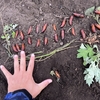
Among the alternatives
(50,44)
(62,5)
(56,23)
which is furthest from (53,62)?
(62,5)

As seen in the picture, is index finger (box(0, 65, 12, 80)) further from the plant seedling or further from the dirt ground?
the plant seedling

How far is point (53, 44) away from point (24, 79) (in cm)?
51

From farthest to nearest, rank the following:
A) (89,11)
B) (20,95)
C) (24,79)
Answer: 1. (89,11)
2. (24,79)
3. (20,95)

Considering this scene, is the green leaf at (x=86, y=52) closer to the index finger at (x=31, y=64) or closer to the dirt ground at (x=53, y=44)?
the dirt ground at (x=53, y=44)

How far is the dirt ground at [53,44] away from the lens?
3.13 m

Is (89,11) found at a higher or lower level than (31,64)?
higher

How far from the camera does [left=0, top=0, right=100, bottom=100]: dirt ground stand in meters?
3.13

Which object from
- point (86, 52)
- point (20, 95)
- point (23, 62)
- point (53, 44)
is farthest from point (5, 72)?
point (86, 52)

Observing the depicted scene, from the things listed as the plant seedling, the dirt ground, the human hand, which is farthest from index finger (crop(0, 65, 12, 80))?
the plant seedling

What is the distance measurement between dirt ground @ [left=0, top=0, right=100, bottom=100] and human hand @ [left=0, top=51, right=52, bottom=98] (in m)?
0.15

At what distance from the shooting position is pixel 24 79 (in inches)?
118

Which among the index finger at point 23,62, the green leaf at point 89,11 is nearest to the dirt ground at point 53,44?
the green leaf at point 89,11

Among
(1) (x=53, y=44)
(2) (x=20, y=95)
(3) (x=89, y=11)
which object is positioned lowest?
(2) (x=20, y=95)

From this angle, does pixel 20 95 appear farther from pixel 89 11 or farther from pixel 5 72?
pixel 89 11
